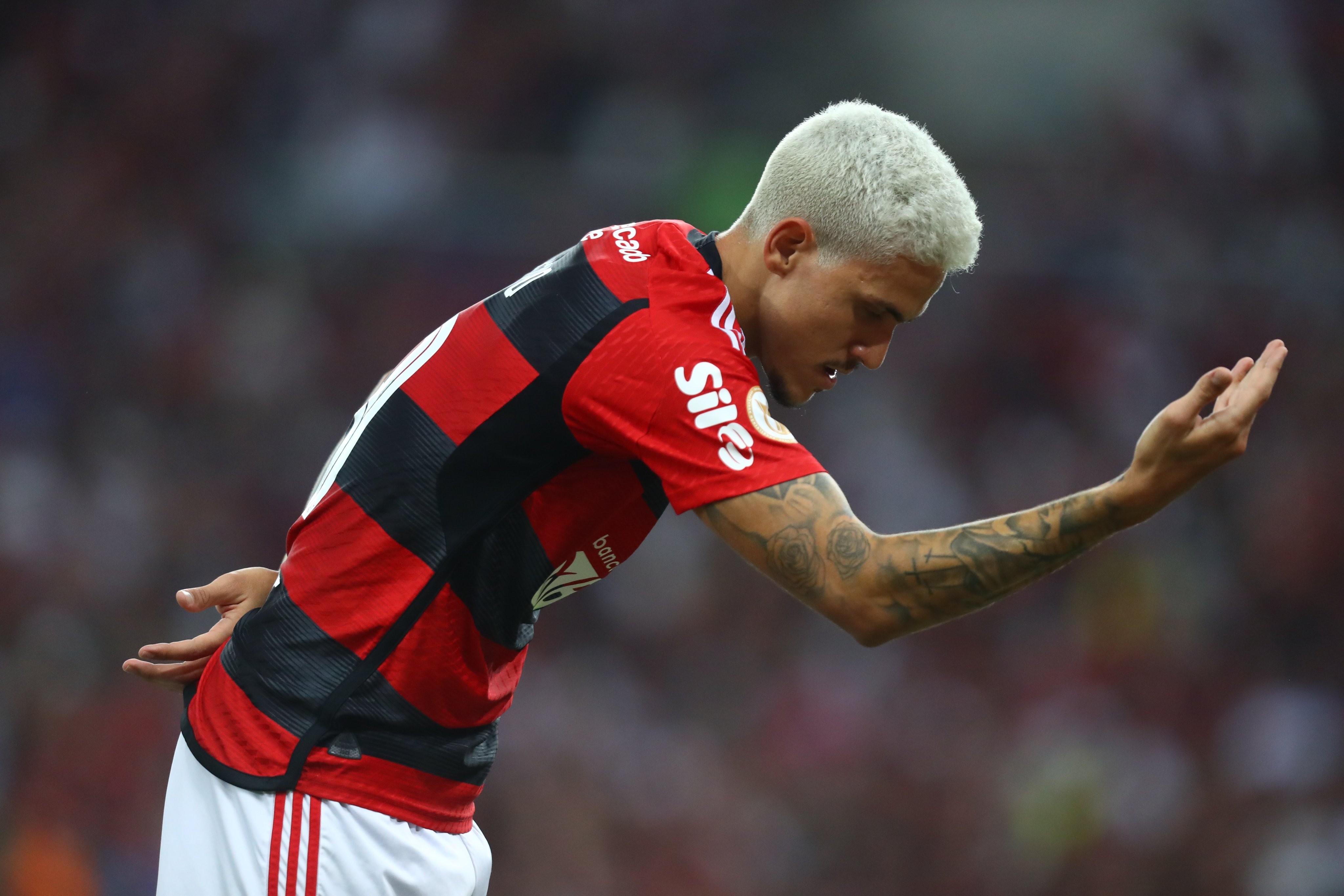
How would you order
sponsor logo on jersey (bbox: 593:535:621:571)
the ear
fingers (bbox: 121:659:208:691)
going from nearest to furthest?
the ear, sponsor logo on jersey (bbox: 593:535:621:571), fingers (bbox: 121:659:208:691)

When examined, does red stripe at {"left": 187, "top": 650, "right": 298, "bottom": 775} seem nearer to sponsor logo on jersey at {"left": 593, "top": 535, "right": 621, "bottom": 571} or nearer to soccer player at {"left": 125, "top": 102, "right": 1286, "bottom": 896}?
soccer player at {"left": 125, "top": 102, "right": 1286, "bottom": 896}

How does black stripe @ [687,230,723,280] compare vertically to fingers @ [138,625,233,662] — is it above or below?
above

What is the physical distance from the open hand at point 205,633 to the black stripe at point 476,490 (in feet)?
1.26

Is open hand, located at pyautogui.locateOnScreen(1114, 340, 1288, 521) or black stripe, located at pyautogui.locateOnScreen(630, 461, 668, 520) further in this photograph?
black stripe, located at pyautogui.locateOnScreen(630, 461, 668, 520)

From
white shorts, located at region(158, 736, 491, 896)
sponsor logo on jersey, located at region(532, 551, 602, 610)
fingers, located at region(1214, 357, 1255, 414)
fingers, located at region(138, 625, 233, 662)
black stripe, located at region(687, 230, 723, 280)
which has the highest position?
black stripe, located at region(687, 230, 723, 280)

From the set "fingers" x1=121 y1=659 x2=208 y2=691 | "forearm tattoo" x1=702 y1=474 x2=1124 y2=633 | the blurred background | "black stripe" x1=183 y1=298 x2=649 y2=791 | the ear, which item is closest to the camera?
"forearm tattoo" x1=702 y1=474 x2=1124 y2=633

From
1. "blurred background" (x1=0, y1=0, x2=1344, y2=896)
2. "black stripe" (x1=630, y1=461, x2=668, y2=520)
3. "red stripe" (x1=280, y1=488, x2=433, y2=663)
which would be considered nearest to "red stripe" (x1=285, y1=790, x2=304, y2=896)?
"red stripe" (x1=280, y1=488, x2=433, y2=663)

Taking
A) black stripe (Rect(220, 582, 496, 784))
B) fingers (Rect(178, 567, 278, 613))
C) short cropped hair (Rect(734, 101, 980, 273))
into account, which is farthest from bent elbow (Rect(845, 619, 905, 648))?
fingers (Rect(178, 567, 278, 613))

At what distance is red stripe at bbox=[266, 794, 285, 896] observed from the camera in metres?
2.54

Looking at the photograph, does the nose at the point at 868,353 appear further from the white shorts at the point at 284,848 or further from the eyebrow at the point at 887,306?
the white shorts at the point at 284,848

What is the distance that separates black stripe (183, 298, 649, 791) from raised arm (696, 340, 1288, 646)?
0.35m

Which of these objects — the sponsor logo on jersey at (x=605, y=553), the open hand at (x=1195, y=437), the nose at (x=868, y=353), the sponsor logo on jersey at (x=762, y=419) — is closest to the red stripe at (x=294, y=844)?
the sponsor logo on jersey at (x=605, y=553)

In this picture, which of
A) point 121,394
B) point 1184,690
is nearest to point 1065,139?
point 1184,690

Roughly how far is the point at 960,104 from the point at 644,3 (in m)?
2.93
